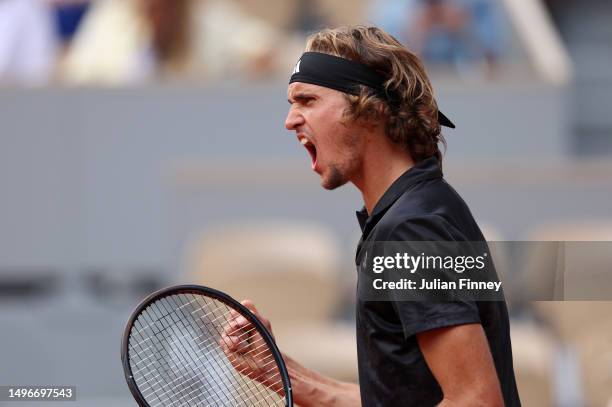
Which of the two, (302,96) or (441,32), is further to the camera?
(441,32)

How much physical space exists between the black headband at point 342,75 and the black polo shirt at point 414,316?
193mm

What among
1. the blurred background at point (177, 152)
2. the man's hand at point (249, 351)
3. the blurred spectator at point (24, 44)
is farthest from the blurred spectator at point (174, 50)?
the man's hand at point (249, 351)

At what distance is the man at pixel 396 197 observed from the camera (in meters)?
2.62

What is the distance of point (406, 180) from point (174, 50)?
20.1 feet

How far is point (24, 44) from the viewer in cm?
881

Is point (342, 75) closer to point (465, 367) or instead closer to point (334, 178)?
point (334, 178)

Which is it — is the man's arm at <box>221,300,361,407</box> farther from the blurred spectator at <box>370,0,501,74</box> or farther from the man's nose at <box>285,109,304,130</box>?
the blurred spectator at <box>370,0,501,74</box>

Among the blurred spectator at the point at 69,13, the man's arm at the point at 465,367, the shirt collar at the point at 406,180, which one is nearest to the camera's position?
the man's arm at the point at 465,367

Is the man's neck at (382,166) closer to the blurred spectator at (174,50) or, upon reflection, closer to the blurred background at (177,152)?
the blurred background at (177,152)

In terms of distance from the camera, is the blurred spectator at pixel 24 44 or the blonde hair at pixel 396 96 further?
the blurred spectator at pixel 24 44

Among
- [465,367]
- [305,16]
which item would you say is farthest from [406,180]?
[305,16]

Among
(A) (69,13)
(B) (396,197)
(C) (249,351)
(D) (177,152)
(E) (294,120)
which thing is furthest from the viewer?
(A) (69,13)

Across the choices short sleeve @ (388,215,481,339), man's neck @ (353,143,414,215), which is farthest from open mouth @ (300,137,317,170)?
short sleeve @ (388,215,481,339)

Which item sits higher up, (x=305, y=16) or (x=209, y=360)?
(x=305, y=16)
